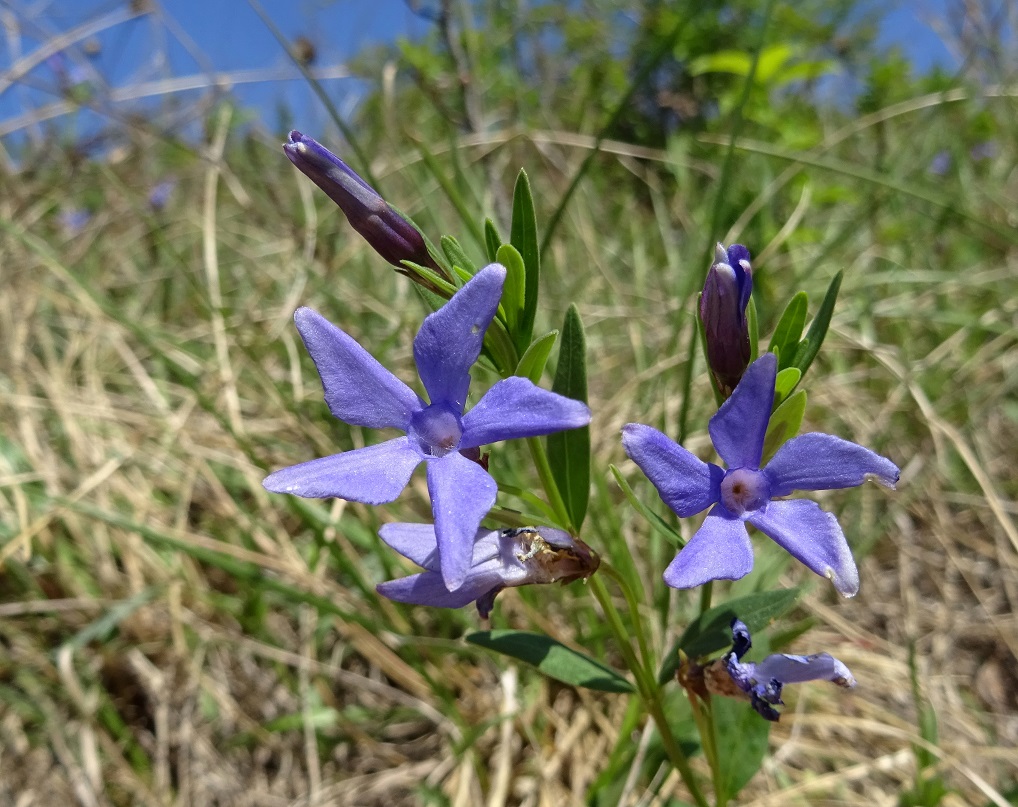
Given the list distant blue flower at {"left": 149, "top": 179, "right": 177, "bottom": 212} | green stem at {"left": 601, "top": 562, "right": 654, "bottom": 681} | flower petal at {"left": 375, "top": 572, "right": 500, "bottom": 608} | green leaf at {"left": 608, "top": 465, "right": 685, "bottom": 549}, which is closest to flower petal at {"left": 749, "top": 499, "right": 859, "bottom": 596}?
green leaf at {"left": 608, "top": 465, "right": 685, "bottom": 549}

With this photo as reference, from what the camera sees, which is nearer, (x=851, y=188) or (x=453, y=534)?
(x=453, y=534)

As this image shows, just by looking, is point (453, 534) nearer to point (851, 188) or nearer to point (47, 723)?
point (47, 723)

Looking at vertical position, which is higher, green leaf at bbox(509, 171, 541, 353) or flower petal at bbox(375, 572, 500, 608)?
green leaf at bbox(509, 171, 541, 353)

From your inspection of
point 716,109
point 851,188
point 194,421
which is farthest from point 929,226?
point 194,421

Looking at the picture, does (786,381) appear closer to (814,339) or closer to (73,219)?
(814,339)

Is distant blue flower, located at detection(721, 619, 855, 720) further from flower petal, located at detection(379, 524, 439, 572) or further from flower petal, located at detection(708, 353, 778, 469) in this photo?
flower petal, located at detection(379, 524, 439, 572)

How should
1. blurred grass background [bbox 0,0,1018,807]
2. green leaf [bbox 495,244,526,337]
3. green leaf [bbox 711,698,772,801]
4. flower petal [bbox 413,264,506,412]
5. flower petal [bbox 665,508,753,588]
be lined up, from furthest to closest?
blurred grass background [bbox 0,0,1018,807], green leaf [bbox 711,698,772,801], green leaf [bbox 495,244,526,337], flower petal [bbox 413,264,506,412], flower petal [bbox 665,508,753,588]

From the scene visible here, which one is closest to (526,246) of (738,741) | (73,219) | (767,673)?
(767,673)

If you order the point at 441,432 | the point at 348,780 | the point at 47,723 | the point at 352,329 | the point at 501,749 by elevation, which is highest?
the point at 441,432
